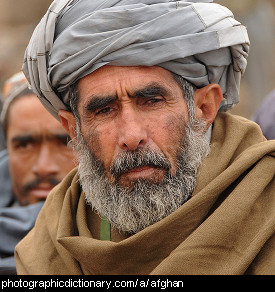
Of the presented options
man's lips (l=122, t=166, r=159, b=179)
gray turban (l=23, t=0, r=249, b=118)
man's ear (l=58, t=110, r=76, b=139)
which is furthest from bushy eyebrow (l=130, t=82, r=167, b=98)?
man's ear (l=58, t=110, r=76, b=139)

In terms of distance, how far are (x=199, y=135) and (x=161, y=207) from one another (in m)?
0.46

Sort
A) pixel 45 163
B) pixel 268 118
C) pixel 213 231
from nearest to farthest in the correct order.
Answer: pixel 213 231 → pixel 268 118 → pixel 45 163

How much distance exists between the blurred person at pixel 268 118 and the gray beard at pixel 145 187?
133cm

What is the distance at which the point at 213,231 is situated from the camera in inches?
127

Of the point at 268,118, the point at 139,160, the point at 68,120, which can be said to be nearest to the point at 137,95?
the point at 139,160

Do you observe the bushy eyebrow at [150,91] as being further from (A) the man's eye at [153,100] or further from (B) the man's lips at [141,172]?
(B) the man's lips at [141,172]

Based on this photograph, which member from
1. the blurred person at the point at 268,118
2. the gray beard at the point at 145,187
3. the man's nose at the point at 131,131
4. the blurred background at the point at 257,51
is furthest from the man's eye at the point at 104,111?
the blurred background at the point at 257,51

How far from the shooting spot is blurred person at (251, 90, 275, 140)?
16.2 ft

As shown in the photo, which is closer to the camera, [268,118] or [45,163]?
[268,118]

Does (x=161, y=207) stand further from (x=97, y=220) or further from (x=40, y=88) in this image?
(x=40, y=88)

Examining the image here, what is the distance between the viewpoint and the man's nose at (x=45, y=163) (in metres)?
5.75

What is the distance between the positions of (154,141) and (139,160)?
0.13 meters

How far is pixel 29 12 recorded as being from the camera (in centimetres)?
1273

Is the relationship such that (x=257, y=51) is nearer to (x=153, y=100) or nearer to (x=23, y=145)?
(x=23, y=145)
